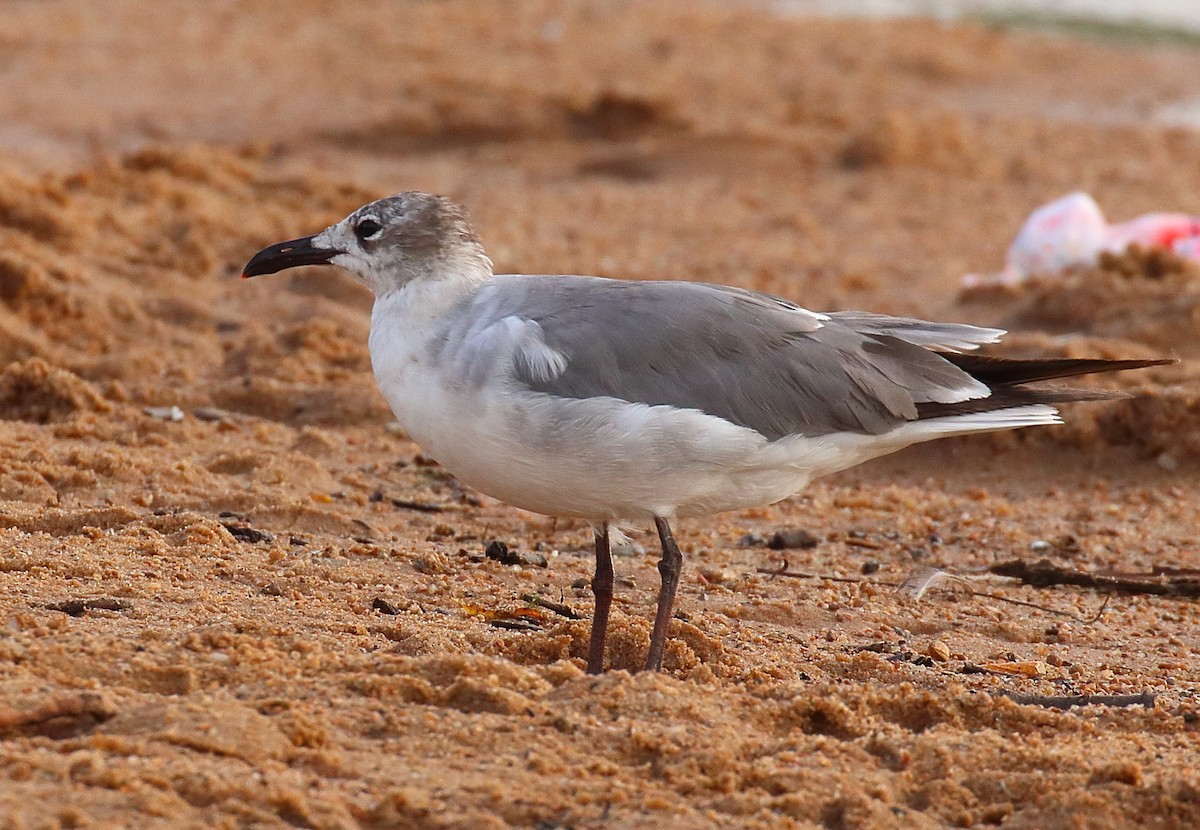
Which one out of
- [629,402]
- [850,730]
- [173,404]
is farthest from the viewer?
[173,404]

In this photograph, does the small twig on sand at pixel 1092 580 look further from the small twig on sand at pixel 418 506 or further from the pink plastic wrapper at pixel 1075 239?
the pink plastic wrapper at pixel 1075 239

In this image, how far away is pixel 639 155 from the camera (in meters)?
13.0

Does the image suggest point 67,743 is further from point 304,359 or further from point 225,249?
point 225,249

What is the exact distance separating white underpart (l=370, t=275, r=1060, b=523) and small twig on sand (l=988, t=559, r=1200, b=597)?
143 centimetres

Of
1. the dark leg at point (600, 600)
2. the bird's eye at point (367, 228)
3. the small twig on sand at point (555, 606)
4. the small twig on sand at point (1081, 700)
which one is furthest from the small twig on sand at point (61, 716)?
the small twig on sand at point (1081, 700)

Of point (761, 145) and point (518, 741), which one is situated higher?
point (761, 145)

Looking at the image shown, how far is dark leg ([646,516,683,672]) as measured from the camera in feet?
15.7

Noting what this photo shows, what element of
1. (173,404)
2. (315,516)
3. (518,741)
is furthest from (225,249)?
(518,741)

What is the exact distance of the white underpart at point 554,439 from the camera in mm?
4707

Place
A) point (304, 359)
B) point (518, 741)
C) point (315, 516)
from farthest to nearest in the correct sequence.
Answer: point (304, 359)
point (315, 516)
point (518, 741)

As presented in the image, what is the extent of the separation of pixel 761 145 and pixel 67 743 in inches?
405

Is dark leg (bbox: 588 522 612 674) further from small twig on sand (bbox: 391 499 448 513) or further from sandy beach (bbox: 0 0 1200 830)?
small twig on sand (bbox: 391 499 448 513)

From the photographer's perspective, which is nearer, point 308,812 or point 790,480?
point 308,812

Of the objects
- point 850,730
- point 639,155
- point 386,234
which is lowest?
point 850,730
